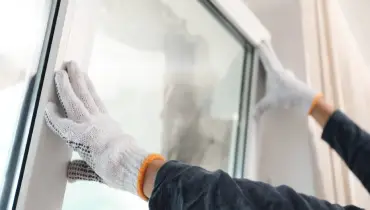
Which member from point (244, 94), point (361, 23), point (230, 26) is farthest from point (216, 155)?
point (361, 23)

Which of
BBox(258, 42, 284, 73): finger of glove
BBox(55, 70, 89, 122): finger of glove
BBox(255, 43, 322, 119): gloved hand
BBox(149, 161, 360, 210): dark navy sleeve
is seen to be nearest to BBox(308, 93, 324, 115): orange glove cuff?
BBox(255, 43, 322, 119): gloved hand

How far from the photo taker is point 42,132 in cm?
48

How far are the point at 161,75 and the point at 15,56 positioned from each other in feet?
1.02

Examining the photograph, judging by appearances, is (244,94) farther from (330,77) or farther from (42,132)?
(42,132)

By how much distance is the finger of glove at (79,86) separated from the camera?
0.52m

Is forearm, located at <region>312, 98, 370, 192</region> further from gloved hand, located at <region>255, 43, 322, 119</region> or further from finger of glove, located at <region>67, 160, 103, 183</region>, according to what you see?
finger of glove, located at <region>67, 160, 103, 183</region>

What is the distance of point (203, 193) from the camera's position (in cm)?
47

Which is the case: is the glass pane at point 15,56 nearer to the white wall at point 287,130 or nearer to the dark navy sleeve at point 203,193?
the dark navy sleeve at point 203,193

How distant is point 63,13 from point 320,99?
55 centimetres

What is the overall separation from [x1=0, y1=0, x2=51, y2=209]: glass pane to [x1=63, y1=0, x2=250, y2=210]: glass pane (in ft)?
0.13

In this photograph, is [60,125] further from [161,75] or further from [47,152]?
[161,75]

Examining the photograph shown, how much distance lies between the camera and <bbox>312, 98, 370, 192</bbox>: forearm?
75 cm

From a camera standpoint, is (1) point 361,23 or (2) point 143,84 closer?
(2) point 143,84

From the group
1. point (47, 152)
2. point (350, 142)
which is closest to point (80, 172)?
point (47, 152)
